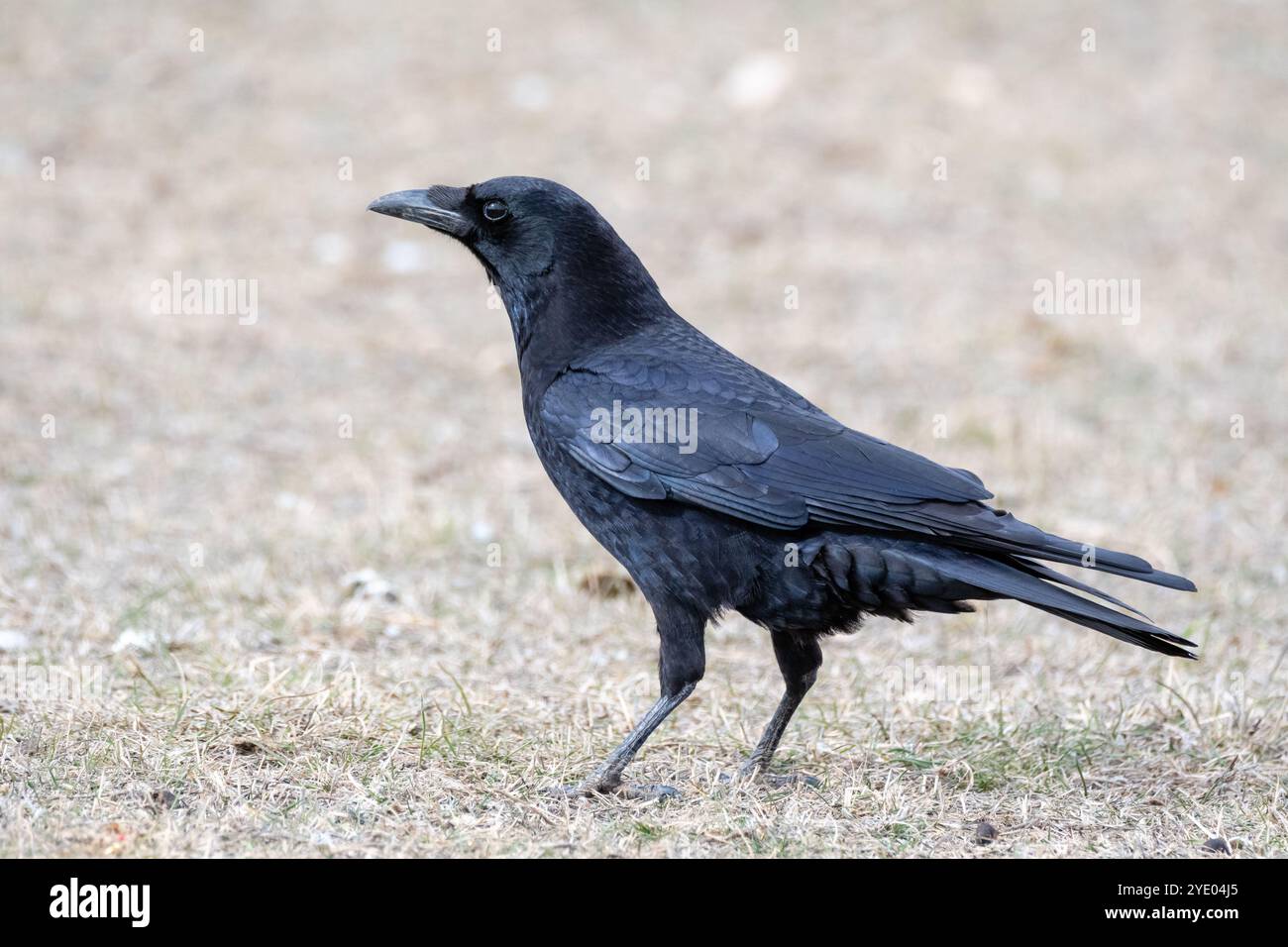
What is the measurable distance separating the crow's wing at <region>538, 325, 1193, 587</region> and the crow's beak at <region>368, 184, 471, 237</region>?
2.25 feet

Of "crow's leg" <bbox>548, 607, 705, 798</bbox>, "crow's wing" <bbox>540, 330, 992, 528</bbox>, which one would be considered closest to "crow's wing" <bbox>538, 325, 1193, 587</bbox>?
"crow's wing" <bbox>540, 330, 992, 528</bbox>

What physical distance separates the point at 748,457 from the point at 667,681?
2.14ft

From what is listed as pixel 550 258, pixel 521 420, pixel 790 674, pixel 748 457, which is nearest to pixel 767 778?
pixel 790 674

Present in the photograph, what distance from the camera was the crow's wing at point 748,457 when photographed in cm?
394

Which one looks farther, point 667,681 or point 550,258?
point 550,258

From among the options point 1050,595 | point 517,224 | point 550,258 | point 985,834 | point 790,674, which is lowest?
point 985,834

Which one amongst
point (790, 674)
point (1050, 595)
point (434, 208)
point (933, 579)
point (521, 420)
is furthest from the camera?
point (521, 420)

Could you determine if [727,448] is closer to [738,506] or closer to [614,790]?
[738,506]

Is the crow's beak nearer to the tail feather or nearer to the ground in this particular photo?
the ground

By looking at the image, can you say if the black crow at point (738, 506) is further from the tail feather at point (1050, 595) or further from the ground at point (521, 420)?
the ground at point (521, 420)

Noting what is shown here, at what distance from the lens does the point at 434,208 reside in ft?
15.6

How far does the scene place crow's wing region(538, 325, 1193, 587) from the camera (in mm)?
3939
